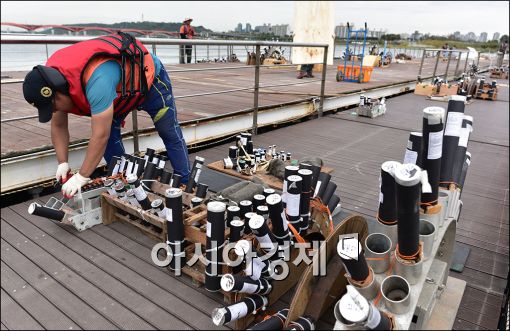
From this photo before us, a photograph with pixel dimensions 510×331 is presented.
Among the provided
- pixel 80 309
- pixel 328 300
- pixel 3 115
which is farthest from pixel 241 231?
pixel 3 115

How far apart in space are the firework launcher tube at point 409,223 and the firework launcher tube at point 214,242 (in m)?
0.84

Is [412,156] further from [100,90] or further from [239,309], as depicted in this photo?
[100,90]

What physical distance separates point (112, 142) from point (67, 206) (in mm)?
778

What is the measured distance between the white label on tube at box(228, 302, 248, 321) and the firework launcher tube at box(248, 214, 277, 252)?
0.29 metres

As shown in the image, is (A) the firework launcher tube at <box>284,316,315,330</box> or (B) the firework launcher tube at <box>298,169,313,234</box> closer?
(A) the firework launcher tube at <box>284,316,315,330</box>

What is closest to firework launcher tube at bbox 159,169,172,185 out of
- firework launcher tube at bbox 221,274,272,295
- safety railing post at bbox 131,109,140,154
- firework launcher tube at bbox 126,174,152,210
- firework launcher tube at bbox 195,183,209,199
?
firework launcher tube at bbox 195,183,209,199

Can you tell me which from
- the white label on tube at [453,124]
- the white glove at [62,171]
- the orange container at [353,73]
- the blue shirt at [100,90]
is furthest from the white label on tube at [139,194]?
the orange container at [353,73]

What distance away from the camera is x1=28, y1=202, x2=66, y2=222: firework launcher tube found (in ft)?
7.93

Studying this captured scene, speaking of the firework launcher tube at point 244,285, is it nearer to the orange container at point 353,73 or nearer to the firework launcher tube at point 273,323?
the firework launcher tube at point 273,323

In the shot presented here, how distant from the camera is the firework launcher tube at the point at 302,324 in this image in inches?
63.9

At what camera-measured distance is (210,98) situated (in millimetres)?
7047

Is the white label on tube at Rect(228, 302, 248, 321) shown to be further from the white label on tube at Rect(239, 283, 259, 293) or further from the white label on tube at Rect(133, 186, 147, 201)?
the white label on tube at Rect(133, 186, 147, 201)

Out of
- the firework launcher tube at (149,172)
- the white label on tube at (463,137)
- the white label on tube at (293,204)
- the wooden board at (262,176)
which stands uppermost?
the white label on tube at (463,137)

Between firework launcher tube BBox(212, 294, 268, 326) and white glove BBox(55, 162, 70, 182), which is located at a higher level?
white glove BBox(55, 162, 70, 182)
